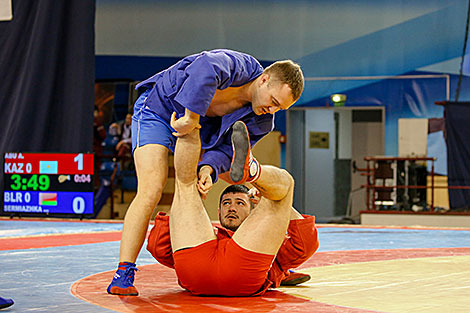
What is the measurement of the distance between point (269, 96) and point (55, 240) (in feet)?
9.62

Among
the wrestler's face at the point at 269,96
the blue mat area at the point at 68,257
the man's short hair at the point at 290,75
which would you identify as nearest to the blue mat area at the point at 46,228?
the blue mat area at the point at 68,257

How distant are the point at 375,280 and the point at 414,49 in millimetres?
6808

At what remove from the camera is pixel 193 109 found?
210 centimetres

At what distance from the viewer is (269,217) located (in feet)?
7.00

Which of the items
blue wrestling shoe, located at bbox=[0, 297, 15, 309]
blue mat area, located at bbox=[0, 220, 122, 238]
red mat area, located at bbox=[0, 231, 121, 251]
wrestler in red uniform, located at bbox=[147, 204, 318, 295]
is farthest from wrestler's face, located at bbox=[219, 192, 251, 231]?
blue mat area, located at bbox=[0, 220, 122, 238]

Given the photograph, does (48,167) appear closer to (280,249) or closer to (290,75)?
(280,249)

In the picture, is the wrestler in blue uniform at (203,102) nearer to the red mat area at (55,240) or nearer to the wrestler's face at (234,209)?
the wrestler's face at (234,209)

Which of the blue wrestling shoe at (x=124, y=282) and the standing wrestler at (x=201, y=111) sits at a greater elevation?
the standing wrestler at (x=201, y=111)

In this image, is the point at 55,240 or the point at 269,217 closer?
the point at 269,217

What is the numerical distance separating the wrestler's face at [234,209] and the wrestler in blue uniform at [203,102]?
0.11m

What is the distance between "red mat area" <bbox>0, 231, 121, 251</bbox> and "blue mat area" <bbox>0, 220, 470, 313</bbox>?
0.83ft

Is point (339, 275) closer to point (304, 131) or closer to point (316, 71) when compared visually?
point (316, 71)

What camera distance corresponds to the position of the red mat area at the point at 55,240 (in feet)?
13.6
